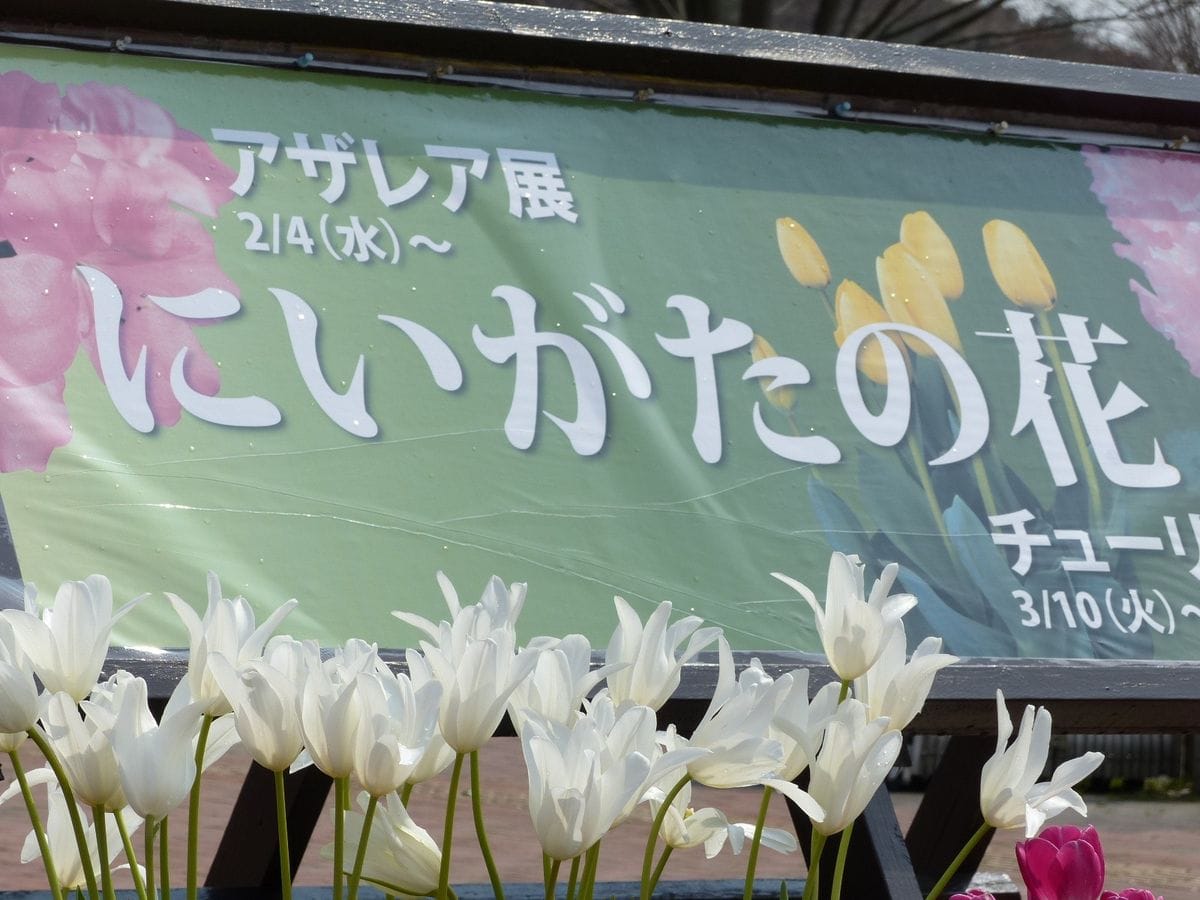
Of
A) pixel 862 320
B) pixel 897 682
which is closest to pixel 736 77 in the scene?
pixel 862 320

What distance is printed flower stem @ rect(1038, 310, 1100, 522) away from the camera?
6.72 feet

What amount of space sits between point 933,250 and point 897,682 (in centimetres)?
137

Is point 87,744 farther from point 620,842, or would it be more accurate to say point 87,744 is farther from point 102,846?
point 620,842

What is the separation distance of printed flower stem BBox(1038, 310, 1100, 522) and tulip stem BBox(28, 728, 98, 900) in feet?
4.97

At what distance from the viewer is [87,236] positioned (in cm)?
179

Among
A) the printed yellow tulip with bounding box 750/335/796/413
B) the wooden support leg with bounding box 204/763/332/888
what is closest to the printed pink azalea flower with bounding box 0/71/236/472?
the wooden support leg with bounding box 204/763/332/888

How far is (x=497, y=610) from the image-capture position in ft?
2.84

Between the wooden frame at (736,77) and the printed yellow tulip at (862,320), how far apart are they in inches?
11.4

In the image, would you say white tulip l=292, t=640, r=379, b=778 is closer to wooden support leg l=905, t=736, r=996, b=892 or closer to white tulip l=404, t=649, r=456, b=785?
white tulip l=404, t=649, r=456, b=785

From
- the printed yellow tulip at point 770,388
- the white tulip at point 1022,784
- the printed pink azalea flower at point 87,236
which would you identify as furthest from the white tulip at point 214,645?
the printed yellow tulip at point 770,388

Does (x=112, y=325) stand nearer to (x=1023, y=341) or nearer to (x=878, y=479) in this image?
(x=878, y=479)

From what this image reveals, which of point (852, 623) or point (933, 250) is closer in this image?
point (852, 623)

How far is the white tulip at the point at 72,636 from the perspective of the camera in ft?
2.68

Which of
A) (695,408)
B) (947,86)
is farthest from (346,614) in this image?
(947,86)
